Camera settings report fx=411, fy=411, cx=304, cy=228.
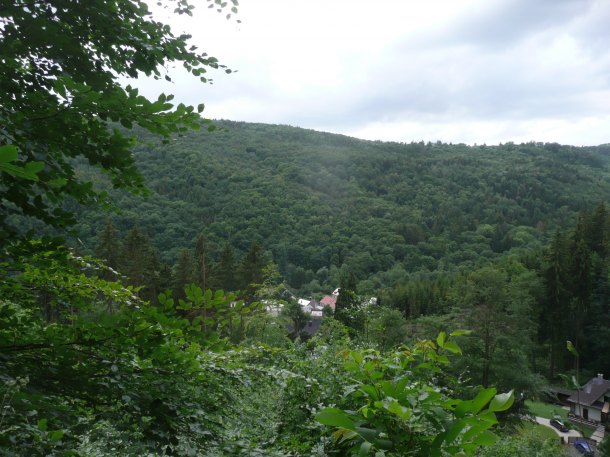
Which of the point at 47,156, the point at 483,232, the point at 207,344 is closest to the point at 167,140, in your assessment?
the point at 47,156

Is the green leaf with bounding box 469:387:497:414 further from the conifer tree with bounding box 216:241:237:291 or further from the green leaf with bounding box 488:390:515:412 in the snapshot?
the conifer tree with bounding box 216:241:237:291

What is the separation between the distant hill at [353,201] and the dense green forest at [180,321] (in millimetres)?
12437

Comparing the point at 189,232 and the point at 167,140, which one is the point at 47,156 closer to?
the point at 167,140

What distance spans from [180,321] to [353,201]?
115m

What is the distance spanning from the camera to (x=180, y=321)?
1907 millimetres

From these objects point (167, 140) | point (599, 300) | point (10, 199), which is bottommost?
point (599, 300)

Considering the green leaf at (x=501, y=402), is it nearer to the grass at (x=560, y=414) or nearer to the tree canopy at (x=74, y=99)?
the grass at (x=560, y=414)

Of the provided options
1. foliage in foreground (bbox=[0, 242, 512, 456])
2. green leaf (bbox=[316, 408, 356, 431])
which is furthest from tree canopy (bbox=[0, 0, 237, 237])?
green leaf (bbox=[316, 408, 356, 431])

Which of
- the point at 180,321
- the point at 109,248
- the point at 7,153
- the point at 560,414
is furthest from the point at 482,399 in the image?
the point at 109,248

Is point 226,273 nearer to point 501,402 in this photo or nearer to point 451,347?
point 451,347

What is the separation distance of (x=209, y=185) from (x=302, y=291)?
35630 millimetres

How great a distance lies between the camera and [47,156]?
1691mm

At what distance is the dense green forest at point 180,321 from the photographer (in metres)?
1.54

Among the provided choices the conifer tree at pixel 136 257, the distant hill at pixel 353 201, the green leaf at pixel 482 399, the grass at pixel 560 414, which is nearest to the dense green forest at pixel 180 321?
the green leaf at pixel 482 399
